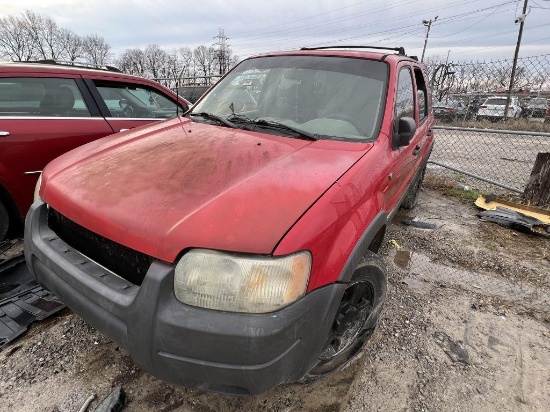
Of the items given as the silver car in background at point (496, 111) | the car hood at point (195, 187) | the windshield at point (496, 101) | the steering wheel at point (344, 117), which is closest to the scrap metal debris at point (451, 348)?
the car hood at point (195, 187)

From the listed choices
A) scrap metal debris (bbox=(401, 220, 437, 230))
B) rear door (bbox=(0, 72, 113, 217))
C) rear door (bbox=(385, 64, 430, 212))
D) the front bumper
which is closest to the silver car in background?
scrap metal debris (bbox=(401, 220, 437, 230))

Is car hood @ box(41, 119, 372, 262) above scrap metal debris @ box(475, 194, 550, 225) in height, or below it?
above

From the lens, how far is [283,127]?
2.29m

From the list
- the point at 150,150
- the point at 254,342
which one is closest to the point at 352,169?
the point at 254,342

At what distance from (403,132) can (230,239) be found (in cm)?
154

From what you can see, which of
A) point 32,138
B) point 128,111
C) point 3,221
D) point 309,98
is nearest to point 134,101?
point 128,111

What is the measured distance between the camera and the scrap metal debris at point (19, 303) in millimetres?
2262

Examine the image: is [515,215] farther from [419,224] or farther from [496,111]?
[496,111]

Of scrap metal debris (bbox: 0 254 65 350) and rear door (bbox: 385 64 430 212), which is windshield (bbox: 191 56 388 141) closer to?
rear door (bbox: 385 64 430 212)

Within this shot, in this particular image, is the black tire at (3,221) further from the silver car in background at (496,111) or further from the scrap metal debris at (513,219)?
the silver car in background at (496,111)

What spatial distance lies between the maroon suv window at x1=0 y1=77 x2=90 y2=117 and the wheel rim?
317cm

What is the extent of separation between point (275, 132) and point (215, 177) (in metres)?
0.77

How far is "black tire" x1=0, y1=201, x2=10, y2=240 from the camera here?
10.4 feet

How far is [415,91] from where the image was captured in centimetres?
329
